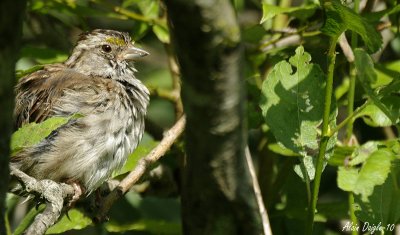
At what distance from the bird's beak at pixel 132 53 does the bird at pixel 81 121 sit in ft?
0.41

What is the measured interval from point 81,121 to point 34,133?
164 centimetres

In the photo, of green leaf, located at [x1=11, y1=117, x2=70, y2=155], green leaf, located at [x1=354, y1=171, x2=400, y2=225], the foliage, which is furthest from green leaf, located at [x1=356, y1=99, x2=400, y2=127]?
green leaf, located at [x1=11, y1=117, x2=70, y2=155]

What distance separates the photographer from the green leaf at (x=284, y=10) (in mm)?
3730

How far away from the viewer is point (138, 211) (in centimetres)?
511

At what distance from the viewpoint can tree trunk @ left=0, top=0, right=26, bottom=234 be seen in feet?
5.44

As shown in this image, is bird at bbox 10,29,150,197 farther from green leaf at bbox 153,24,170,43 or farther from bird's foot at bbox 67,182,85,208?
green leaf at bbox 153,24,170,43

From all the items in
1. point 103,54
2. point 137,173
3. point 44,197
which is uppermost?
point 103,54

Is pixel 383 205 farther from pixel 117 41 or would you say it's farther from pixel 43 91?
pixel 117 41

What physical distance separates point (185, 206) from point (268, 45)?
9.02 feet

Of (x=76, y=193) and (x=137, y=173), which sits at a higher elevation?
(x=137, y=173)

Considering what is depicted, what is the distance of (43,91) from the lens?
473 cm

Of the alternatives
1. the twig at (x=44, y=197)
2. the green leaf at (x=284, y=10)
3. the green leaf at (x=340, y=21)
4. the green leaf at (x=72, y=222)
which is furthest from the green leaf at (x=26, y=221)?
the green leaf at (x=340, y=21)

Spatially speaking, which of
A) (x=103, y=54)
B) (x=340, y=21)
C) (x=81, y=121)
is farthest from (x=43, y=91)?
(x=340, y=21)

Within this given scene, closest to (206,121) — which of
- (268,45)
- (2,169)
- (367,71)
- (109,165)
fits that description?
(2,169)
